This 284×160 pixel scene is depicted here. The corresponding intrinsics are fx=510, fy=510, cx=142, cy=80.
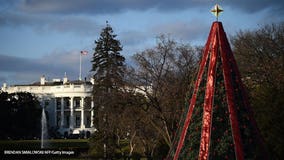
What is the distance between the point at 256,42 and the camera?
3994cm

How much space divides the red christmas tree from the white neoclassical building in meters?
83.4

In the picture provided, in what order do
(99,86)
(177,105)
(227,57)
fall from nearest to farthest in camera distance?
(227,57)
(177,105)
(99,86)

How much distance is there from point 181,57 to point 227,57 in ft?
54.0

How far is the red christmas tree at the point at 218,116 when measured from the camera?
41.3 ft

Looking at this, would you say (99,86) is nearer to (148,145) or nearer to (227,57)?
(148,145)

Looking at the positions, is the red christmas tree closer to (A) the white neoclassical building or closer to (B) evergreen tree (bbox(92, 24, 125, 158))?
(B) evergreen tree (bbox(92, 24, 125, 158))

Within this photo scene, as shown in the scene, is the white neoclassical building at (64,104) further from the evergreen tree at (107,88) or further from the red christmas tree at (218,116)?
the red christmas tree at (218,116)

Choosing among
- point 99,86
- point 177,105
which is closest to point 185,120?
point 177,105

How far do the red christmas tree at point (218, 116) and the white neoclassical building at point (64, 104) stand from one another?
83374mm

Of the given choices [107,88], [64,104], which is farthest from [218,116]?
[64,104]

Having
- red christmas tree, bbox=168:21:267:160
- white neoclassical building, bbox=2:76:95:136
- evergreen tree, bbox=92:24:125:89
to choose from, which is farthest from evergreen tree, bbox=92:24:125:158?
white neoclassical building, bbox=2:76:95:136

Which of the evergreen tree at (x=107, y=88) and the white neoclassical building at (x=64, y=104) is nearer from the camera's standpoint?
the evergreen tree at (x=107, y=88)

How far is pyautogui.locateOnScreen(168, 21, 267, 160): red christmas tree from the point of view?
12602 millimetres

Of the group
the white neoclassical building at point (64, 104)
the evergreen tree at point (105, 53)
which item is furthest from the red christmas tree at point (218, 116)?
the white neoclassical building at point (64, 104)
